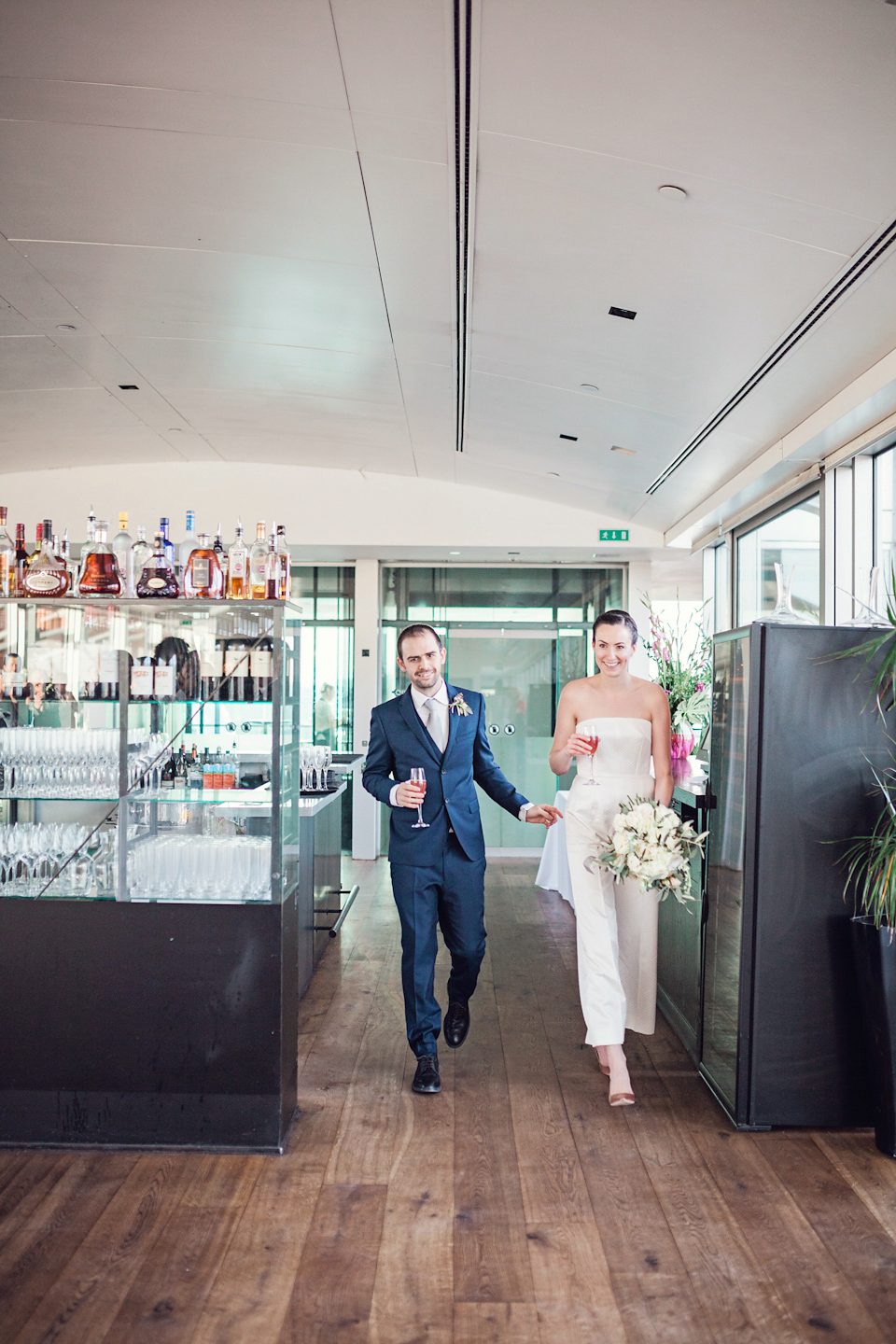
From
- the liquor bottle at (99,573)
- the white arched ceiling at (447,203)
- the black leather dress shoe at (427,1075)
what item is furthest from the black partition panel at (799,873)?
the liquor bottle at (99,573)

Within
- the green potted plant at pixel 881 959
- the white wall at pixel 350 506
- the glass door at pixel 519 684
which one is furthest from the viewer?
the glass door at pixel 519 684

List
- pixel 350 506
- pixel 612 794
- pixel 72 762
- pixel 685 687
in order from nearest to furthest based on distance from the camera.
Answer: pixel 72 762, pixel 612 794, pixel 685 687, pixel 350 506

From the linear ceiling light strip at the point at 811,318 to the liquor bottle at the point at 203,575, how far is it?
2.59 m

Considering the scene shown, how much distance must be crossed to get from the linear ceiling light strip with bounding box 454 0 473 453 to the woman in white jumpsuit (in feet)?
5.66

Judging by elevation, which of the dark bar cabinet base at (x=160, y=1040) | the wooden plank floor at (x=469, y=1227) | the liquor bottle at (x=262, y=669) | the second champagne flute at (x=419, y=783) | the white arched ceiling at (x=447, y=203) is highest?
the white arched ceiling at (x=447, y=203)

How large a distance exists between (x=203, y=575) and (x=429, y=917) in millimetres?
1580

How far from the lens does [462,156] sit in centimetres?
362

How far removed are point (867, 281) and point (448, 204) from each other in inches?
64.6

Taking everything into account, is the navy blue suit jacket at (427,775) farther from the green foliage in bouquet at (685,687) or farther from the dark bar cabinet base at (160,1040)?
the green foliage in bouquet at (685,687)

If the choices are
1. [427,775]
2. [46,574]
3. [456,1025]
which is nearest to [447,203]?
[46,574]

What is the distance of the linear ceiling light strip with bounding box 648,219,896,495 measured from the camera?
11.8ft

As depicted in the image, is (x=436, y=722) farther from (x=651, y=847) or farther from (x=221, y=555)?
(x=221, y=555)

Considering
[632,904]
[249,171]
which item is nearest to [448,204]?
[249,171]

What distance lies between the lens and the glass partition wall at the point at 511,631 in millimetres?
10148
